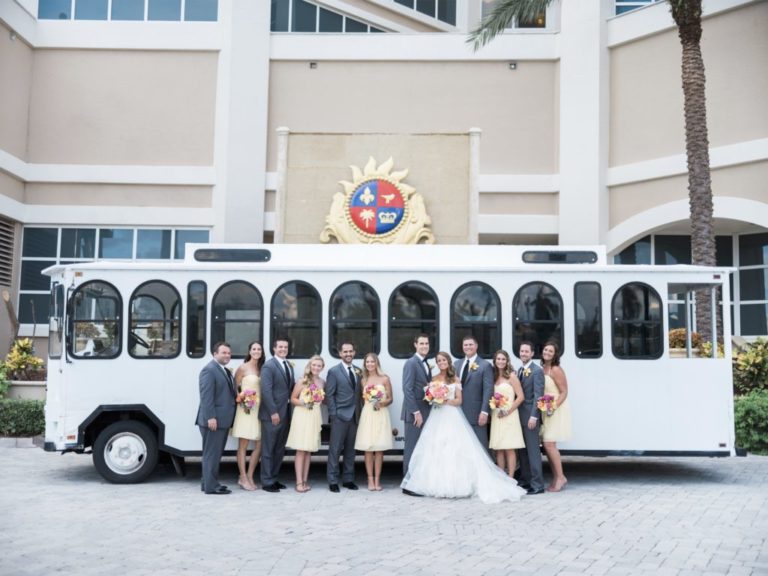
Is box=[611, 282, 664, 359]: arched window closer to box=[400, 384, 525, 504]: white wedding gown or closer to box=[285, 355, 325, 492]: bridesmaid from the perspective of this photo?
box=[400, 384, 525, 504]: white wedding gown

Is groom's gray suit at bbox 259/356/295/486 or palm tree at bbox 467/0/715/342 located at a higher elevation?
palm tree at bbox 467/0/715/342

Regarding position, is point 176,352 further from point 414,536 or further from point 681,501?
point 681,501

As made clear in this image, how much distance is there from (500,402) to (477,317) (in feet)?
4.01

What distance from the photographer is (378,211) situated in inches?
675

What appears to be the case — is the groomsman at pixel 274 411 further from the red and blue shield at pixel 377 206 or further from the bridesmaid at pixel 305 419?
the red and blue shield at pixel 377 206

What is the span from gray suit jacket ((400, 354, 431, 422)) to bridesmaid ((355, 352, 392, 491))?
0.24m

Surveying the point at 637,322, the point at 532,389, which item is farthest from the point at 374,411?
the point at 637,322

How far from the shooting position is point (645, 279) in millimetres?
10547

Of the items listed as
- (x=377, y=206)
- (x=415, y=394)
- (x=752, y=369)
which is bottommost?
(x=415, y=394)

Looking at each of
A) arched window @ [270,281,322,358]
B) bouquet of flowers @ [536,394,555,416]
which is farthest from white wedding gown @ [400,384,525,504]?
arched window @ [270,281,322,358]

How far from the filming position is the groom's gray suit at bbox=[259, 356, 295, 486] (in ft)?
32.2

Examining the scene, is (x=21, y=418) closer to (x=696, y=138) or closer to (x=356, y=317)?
(x=356, y=317)

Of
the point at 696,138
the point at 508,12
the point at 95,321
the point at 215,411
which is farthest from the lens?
the point at 508,12

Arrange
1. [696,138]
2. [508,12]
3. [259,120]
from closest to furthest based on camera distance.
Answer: [696,138] < [508,12] < [259,120]
